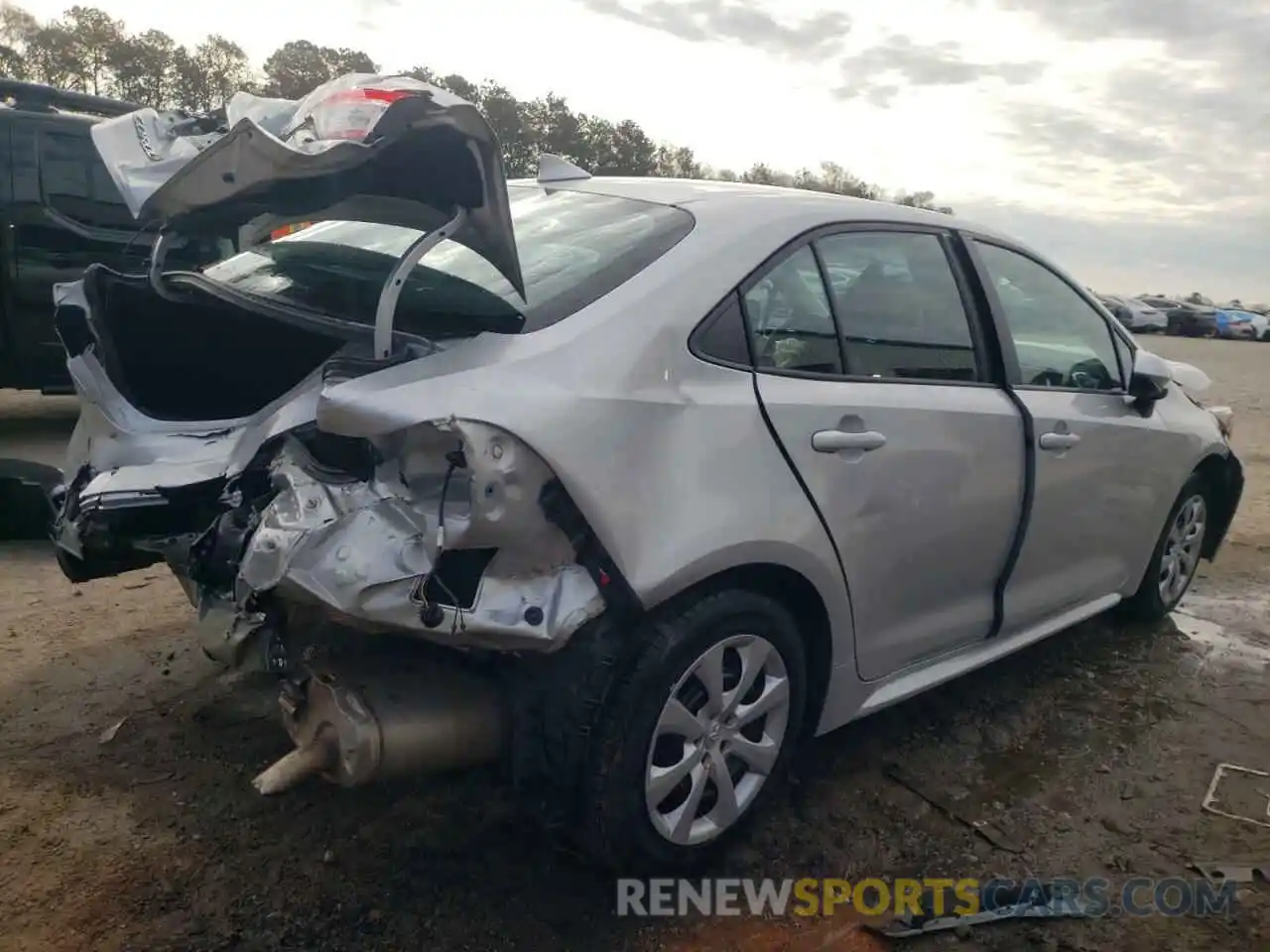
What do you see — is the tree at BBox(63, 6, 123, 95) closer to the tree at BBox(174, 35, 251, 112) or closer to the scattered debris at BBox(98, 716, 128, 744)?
the tree at BBox(174, 35, 251, 112)

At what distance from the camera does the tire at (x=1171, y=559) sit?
4387 mm

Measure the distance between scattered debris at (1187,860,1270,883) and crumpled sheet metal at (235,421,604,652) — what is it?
6.36ft

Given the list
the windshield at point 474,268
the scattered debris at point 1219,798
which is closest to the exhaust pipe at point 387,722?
the windshield at point 474,268

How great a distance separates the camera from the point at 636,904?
8.13ft

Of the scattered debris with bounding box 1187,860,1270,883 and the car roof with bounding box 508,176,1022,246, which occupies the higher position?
the car roof with bounding box 508,176,1022,246

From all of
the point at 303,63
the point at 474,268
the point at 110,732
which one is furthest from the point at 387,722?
the point at 303,63

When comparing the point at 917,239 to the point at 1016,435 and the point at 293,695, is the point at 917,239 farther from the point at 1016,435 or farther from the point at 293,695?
the point at 293,695

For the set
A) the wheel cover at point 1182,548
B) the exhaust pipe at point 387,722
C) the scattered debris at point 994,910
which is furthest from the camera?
the wheel cover at point 1182,548

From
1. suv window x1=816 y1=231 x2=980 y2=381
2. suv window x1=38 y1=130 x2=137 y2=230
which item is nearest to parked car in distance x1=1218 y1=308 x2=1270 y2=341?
suv window x1=38 y1=130 x2=137 y2=230

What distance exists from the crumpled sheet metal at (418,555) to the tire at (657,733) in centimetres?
19

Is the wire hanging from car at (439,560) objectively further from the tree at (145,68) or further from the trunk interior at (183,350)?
the tree at (145,68)

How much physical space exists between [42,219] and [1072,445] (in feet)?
20.4

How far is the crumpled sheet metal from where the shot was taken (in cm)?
203

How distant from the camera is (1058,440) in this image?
3.36 metres
